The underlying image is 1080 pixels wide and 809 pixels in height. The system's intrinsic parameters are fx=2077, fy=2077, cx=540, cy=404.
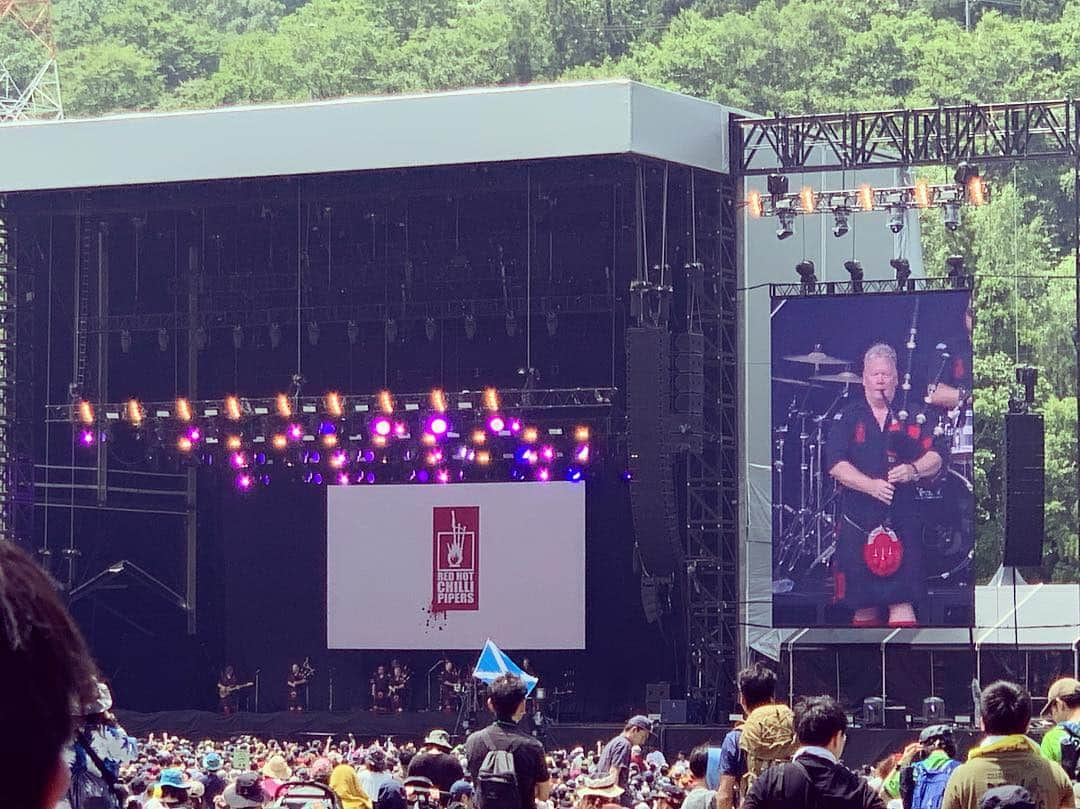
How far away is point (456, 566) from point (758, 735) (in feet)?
59.7

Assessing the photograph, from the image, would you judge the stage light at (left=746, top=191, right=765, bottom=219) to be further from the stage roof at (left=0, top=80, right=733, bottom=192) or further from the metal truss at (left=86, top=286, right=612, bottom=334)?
the metal truss at (left=86, top=286, right=612, bottom=334)

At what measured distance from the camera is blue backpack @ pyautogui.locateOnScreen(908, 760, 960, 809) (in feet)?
19.4

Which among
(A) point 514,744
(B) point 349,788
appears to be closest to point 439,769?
(B) point 349,788

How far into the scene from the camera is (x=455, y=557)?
2358cm

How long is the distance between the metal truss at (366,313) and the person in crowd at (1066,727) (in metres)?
16.7

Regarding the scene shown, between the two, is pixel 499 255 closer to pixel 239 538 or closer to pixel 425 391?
pixel 425 391

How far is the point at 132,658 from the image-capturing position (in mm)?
25141

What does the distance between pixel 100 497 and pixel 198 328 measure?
2.32 meters

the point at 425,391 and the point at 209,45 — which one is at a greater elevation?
the point at 209,45

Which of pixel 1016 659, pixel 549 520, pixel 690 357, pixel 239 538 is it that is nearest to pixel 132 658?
pixel 239 538

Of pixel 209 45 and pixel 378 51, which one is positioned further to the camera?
pixel 209 45

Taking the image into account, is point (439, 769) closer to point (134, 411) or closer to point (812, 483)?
point (812, 483)

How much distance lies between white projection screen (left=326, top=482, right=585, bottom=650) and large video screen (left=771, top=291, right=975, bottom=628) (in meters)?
2.97

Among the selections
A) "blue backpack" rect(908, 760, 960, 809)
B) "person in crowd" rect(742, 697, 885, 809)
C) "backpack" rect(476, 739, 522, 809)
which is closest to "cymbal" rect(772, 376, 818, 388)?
"blue backpack" rect(908, 760, 960, 809)
